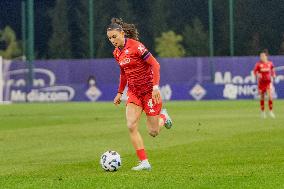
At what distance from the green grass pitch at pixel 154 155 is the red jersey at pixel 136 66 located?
1.27 m

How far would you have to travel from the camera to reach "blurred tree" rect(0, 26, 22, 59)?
226 feet

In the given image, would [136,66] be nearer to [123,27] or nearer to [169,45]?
[123,27]

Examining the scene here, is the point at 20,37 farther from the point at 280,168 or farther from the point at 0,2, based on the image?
the point at 280,168

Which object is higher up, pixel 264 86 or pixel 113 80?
pixel 264 86

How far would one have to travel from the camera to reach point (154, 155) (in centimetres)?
1617

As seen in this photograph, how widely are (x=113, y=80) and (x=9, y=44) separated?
19.2m

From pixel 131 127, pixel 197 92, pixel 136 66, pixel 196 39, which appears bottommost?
pixel 197 92

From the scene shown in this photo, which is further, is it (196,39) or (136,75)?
(196,39)

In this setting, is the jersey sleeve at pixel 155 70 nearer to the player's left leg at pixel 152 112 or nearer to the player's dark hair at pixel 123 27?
the player's dark hair at pixel 123 27

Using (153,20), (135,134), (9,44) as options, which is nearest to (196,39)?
(153,20)

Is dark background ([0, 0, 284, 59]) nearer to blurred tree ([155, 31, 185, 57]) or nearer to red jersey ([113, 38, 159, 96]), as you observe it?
blurred tree ([155, 31, 185, 57])

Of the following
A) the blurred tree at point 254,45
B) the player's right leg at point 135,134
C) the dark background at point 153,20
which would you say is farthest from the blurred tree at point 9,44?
the player's right leg at point 135,134

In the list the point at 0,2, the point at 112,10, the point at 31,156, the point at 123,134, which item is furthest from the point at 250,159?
the point at 0,2

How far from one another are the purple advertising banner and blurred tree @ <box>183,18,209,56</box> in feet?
17.7
